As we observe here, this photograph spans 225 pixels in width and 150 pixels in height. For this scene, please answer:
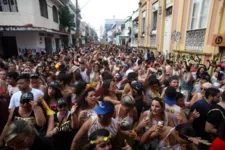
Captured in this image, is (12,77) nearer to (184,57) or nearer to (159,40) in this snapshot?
(184,57)

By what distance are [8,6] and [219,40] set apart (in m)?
16.5

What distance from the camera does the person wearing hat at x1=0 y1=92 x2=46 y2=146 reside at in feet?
7.68

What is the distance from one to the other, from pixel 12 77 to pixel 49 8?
59.7ft

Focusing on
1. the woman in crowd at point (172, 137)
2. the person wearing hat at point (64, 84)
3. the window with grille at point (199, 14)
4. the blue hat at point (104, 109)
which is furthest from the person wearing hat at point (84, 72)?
the window with grille at point (199, 14)

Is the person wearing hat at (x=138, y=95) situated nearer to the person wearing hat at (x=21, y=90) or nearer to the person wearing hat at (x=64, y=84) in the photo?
the person wearing hat at (x=64, y=84)

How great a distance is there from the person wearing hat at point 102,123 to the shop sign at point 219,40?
7.12m

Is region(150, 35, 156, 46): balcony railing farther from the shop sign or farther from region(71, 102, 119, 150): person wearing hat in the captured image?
region(71, 102, 119, 150): person wearing hat

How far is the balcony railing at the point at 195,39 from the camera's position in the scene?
344 inches

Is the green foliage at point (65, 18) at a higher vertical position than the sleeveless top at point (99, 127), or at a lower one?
higher

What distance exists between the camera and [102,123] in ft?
6.67

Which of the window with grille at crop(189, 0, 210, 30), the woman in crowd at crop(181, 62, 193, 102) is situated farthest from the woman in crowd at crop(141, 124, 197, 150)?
the window with grille at crop(189, 0, 210, 30)

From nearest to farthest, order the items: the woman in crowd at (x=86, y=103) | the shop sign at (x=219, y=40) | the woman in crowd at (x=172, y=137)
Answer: the woman in crowd at (x=172, y=137)
the woman in crowd at (x=86, y=103)
the shop sign at (x=219, y=40)

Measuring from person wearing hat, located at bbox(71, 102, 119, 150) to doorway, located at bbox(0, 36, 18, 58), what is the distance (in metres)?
16.4

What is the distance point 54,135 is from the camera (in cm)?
228
